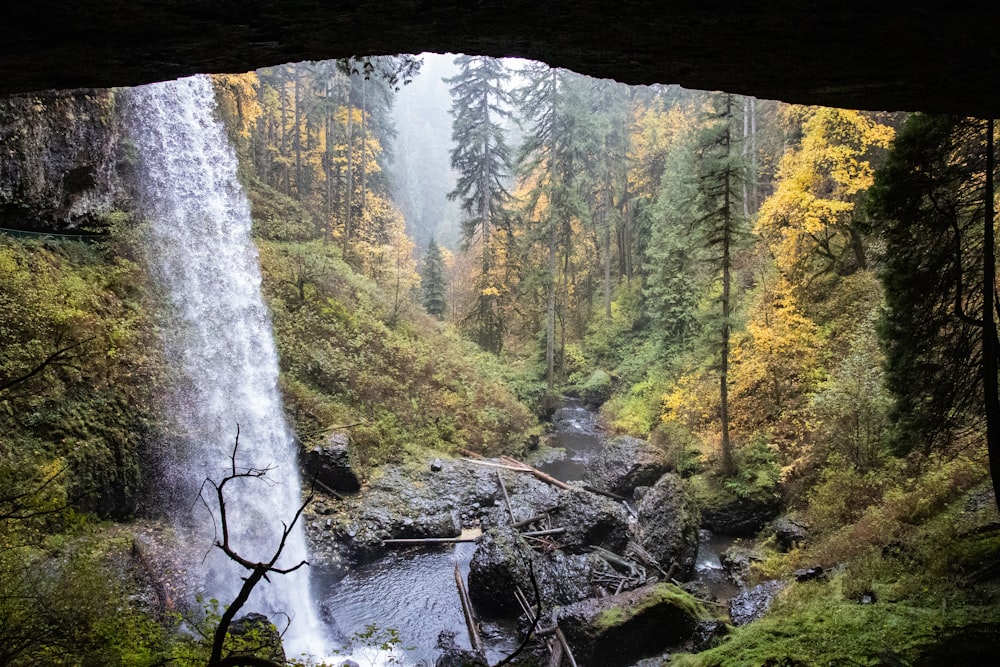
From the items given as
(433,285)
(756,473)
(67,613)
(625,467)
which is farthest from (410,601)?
(433,285)

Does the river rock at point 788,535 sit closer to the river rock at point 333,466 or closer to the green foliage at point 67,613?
the river rock at point 333,466

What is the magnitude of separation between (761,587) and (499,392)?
41.5ft

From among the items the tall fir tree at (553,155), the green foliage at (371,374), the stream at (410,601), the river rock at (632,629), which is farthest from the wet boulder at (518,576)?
the tall fir tree at (553,155)

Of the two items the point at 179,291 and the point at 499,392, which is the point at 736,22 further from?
the point at 499,392

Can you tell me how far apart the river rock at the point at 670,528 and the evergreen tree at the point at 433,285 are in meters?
17.9

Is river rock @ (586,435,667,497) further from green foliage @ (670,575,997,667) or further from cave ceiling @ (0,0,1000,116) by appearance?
cave ceiling @ (0,0,1000,116)

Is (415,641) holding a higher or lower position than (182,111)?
lower

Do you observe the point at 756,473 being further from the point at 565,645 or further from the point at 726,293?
the point at 565,645

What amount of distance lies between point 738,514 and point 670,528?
103 inches

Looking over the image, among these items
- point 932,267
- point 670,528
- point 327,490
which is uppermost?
point 932,267

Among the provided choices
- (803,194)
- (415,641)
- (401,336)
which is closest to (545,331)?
(401,336)

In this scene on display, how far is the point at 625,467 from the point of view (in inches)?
593

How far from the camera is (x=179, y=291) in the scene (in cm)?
1330

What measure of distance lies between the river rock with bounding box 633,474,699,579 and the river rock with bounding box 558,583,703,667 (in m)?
2.17
